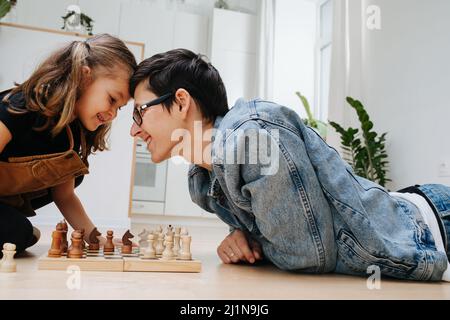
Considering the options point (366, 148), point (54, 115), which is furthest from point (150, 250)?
point (366, 148)

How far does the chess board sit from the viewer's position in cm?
90

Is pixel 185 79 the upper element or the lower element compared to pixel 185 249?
upper

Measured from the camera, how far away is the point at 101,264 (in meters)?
0.92

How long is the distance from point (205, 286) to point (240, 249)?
33 centimetres

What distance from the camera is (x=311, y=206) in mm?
907

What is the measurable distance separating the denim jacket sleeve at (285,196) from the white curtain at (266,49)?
351 centimetres

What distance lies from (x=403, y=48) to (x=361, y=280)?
1.82 metres

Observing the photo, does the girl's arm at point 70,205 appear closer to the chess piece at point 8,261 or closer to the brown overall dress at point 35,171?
the brown overall dress at point 35,171

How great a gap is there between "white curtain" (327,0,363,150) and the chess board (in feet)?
6.30

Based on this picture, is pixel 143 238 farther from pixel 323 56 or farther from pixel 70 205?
pixel 323 56

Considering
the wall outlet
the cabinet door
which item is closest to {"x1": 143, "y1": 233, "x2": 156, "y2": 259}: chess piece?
the wall outlet

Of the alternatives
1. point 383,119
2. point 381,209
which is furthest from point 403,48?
point 381,209

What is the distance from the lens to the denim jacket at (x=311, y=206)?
0.90 m

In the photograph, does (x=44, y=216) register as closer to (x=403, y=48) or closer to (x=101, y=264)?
(x=101, y=264)
